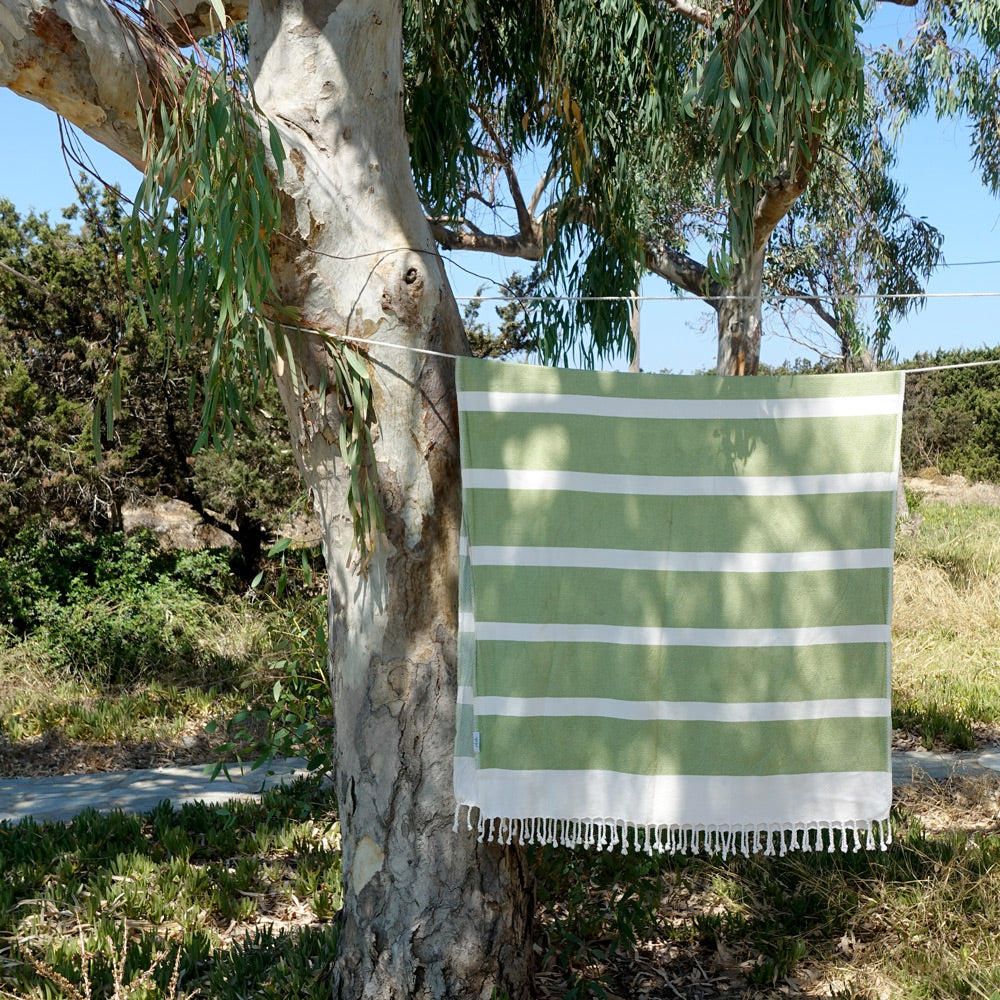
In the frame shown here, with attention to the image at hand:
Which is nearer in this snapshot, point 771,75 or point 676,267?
point 771,75

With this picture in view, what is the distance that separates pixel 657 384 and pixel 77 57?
1.62m

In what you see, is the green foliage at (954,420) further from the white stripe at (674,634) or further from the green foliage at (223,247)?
the green foliage at (223,247)

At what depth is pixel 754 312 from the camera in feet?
25.5

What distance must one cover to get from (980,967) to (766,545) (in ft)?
5.08

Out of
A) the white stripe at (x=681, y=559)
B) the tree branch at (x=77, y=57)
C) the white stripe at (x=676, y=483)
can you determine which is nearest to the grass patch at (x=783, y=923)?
the white stripe at (x=681, y=559)

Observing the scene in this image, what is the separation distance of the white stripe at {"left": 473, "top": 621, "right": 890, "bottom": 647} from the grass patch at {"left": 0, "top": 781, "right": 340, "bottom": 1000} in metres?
1.20

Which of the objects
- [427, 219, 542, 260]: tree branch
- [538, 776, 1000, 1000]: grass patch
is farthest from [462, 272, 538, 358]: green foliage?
[538, 776, 1000, 1000]: grass patch

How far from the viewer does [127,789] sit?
4.95 meters

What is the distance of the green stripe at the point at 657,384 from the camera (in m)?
2.34

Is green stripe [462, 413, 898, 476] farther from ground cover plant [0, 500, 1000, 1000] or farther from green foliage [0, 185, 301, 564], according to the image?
green foliage [0, 185, 301, 564]

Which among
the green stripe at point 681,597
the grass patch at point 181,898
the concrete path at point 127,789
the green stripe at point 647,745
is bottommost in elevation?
the concrete path at point 127,789

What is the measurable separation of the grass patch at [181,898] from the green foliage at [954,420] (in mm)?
15208

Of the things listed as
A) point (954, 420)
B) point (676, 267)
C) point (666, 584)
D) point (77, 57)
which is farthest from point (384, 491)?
point (954, 420)

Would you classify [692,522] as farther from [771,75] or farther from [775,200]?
[775,200]
